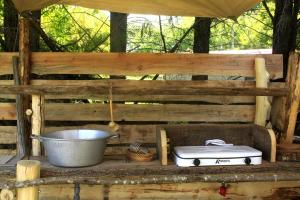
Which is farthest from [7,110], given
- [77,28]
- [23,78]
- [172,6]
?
[77,28]

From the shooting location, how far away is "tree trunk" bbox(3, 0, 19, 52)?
5656 millimetres

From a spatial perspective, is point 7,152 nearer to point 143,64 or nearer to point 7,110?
point 7,110

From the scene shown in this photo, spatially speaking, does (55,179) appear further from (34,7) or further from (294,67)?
(294,67)

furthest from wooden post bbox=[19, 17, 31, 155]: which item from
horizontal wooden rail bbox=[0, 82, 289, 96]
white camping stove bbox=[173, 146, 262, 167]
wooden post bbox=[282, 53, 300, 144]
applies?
wooden post bbox=[282, 53, 300, 144]

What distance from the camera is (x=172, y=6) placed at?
4.50 meters

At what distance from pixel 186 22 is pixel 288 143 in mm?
4562

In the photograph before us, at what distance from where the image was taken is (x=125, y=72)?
15.3ft

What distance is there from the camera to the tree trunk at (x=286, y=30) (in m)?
6.33

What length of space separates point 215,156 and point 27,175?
1587 millimetres

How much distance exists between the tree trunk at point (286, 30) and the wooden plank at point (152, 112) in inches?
73.5

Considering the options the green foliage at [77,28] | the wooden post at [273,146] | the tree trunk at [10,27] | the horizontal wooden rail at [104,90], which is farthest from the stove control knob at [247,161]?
the tree trunk at [10,27]

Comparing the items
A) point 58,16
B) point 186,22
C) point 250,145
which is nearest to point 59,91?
point 250,145

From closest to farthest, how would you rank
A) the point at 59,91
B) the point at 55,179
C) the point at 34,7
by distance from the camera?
the point at 55,179 < the point at 59,91 < the point at 34,7

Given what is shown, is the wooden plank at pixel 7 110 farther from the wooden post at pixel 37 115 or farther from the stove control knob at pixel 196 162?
the stove control knob at pixel 196 162
